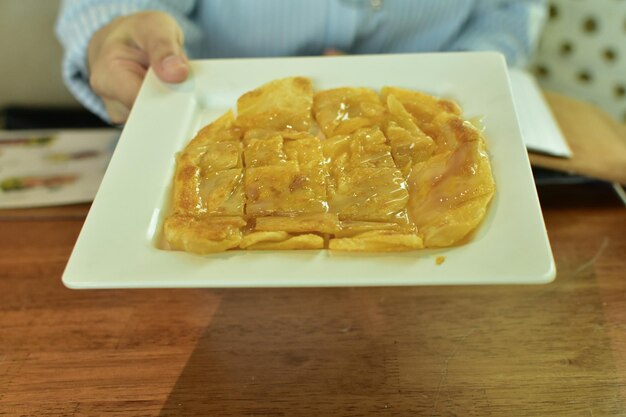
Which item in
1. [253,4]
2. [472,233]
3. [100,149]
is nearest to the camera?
[472,233]

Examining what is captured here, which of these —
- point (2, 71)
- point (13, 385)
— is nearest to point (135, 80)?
point (13, 385)

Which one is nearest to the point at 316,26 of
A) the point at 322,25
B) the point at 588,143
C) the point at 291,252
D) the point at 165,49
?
the point at 322,25

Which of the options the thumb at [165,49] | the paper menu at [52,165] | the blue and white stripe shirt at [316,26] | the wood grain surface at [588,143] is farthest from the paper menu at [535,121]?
the paper menu at [52,165]

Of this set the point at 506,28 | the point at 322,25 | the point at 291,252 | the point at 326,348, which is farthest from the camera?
the point at 506,28

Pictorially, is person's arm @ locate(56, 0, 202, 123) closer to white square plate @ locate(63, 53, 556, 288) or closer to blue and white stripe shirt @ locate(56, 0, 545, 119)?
blue and white stripe shirt @ locate(56, 0, 545, 119)

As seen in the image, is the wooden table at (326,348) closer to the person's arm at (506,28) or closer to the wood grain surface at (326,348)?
the wood grain surface at (326,348)

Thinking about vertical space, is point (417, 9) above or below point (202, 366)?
above

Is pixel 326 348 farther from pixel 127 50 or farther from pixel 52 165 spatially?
pixel 52 165

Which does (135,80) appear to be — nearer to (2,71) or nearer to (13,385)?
(13,385)
